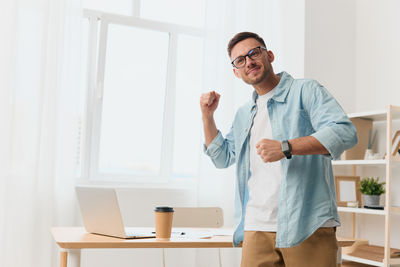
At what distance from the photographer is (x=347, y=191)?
11.6ft

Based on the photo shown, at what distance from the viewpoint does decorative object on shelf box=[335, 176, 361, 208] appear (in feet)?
11.5

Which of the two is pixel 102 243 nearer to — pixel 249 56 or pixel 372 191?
pixel 249 56

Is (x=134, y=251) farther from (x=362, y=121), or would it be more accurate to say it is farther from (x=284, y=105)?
(x=284, y=105)

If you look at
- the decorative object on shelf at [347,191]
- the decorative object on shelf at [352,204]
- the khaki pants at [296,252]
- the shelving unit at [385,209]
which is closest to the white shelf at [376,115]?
the shelving unit at [385,209]

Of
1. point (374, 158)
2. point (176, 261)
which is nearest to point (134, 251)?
point (176, 261)

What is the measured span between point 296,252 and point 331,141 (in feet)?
1.27

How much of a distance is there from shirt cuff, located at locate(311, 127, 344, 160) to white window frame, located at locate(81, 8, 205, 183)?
241 centimetres

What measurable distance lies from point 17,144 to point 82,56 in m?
0.88

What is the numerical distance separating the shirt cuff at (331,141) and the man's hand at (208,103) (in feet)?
1.89

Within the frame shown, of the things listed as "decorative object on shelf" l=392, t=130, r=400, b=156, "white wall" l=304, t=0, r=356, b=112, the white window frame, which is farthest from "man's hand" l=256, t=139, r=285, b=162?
"white wall" l=304, t=0, r=356, b=112

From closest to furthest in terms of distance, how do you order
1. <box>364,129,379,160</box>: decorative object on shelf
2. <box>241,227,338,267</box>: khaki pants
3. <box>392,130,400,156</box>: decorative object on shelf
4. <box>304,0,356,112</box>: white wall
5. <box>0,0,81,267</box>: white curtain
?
<box>241,227,338,267</box>: khaki pants
<box>0,0,81,267</box>: white curtain
<box>392,130,400,156</box>: decorative object on shelf
<box>364,129,379,160</box>: decorative object on shelf
<box>304,0,356,112</box>: white wall

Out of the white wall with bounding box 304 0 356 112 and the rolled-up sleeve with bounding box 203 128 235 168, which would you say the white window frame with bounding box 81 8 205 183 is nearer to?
the white wall with bounding box 304 0 356 112

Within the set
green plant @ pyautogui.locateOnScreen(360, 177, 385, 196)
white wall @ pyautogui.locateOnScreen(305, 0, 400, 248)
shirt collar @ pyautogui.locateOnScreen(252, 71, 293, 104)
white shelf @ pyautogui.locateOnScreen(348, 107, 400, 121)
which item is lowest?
green plant @ pyautogui.locateOnScreen(360, 177, 385, 196)

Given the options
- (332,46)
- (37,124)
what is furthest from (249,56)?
(332,46)
